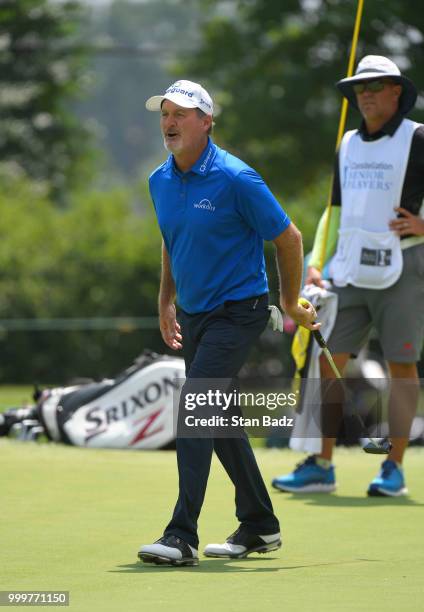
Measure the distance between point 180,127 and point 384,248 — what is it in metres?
2.39

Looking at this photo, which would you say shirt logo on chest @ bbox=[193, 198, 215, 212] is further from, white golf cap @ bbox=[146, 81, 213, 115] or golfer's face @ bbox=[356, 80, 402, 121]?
golfer's face @ bbox=[356, 80, 402, 121]

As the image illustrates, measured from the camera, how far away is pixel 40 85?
140 ft

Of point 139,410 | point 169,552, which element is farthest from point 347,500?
point 139,410

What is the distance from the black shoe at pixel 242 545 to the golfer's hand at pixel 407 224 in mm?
2454

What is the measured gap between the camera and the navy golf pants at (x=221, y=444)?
6.10m

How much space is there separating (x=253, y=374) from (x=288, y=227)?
10.8m

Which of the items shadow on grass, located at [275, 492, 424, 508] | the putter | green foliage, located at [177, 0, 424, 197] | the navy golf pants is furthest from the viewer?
green foliage, located at [177, 0, 424, 197]

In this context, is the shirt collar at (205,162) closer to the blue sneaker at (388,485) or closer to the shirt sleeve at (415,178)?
the shirt sleeve at (415,178)

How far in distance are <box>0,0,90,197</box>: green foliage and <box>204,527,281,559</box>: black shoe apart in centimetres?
3348

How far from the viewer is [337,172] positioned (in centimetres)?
860

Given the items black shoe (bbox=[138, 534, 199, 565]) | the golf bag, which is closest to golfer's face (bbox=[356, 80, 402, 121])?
the golf bag

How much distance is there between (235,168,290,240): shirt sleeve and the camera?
617cm

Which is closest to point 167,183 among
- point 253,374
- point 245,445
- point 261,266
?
point 261,266

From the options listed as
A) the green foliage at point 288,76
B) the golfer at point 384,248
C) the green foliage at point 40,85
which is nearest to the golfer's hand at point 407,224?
the golfer at point 384,248
